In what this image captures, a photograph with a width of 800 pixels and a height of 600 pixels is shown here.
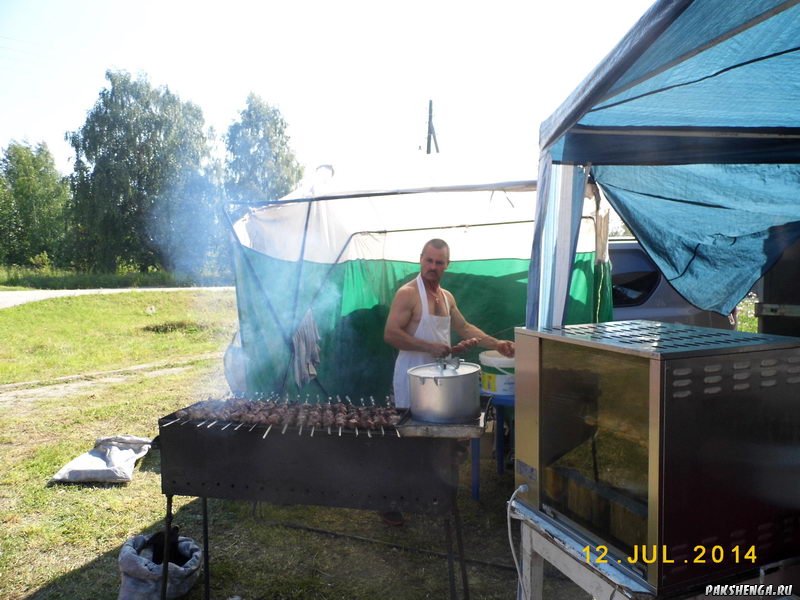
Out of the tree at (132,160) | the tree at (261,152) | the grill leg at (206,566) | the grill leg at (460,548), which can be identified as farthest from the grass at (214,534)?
the tree at (261,152)

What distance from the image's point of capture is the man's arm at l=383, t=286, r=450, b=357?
12.5 ft

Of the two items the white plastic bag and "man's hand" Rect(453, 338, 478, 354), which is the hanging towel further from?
the white plastic bag

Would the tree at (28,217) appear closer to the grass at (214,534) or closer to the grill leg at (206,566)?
the grass at (214,534)

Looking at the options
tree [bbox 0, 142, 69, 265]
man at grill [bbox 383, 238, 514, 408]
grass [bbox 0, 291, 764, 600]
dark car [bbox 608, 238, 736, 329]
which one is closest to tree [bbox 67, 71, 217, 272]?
tree [bbox 0, 142, 69, 265]

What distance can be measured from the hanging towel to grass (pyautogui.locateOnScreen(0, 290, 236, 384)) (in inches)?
268

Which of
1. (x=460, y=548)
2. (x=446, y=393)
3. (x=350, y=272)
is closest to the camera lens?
(x=446, y=393)

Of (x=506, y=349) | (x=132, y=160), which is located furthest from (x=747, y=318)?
(x=132, y=160)

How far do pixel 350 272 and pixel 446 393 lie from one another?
10.6 ft

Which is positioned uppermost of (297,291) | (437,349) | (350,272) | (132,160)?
(132,160)

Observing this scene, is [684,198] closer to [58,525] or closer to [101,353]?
[58,525]

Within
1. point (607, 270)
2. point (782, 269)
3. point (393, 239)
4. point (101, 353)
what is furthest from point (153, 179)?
point (782, 269)

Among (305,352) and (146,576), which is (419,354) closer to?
(305,352)

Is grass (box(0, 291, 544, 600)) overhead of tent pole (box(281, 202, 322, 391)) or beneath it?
beneath
